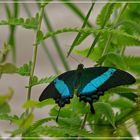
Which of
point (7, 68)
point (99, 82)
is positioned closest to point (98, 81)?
point (99, 82)

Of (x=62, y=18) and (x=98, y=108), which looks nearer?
Answer: (x=98, y=108)

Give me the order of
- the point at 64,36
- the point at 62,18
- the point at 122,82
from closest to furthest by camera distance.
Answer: the point at 122,82, the point at 64,36, the point at 62,18

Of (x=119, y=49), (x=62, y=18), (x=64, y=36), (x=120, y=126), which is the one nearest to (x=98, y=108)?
(x=120, y=126)

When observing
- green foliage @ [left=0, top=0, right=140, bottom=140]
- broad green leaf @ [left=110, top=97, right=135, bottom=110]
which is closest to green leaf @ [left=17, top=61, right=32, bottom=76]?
green foliage @ [left=0, top=0, right=140, bottom=140]

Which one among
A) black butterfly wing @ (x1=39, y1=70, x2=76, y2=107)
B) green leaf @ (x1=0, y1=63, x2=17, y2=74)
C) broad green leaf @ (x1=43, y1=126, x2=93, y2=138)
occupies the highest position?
black butterfly wing @ (x1=39, y1=70, x2=76, y2=107)

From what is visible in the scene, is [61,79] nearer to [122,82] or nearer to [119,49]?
[122,82]

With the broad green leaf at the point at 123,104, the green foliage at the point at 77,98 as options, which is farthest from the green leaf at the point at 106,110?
the broad green leaf at the point at 123,104

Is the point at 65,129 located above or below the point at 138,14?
below

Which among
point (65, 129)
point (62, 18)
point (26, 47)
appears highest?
point (62, 18)

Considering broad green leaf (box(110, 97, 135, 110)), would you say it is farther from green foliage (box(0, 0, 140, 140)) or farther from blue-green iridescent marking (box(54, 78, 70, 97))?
blue-green iridescent marking (box(54, 78, 70, 97))
